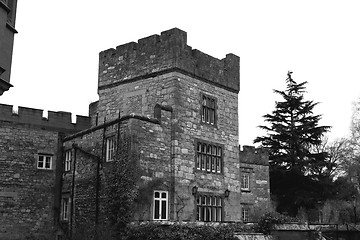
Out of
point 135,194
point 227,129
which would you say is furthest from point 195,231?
point 227,129

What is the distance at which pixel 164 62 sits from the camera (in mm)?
23438

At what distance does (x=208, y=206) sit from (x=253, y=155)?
30.4 feet

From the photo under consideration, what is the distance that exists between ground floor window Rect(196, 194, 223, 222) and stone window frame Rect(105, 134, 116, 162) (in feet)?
14.5

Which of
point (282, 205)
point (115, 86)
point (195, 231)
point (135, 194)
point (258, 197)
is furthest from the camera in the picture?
point (282, 205)

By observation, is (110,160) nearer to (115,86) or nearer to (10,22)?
(115,86)

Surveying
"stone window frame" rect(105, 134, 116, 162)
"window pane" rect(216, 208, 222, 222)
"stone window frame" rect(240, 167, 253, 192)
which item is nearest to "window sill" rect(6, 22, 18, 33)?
"stone window frame" rect(105, 134, 116, 162)

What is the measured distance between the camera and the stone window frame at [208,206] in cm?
2288

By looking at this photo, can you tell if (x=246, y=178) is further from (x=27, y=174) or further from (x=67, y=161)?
(x=27, y=174)

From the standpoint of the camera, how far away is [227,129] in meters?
25.4

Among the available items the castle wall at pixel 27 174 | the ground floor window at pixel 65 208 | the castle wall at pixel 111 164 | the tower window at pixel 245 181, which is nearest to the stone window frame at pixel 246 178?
the tower window at pixel 245 181

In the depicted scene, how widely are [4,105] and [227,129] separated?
11.6 m

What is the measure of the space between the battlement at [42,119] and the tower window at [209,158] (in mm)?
7529

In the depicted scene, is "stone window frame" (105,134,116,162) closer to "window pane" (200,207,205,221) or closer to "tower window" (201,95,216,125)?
"tower window" (201,95,216,125)

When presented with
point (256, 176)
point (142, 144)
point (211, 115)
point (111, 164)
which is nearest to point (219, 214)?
point (211, 115)
